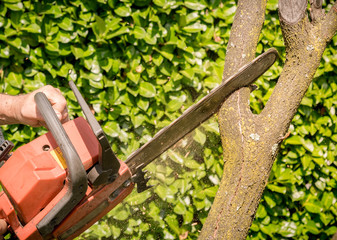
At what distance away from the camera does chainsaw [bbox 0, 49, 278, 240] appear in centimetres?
123

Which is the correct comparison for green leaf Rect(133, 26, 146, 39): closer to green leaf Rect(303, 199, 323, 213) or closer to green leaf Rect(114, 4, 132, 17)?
green leaf Rect(114, 4, 132, 17)

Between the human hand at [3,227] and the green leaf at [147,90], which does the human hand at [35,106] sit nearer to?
the human hand at [3,227]

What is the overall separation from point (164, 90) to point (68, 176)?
49.2 inches

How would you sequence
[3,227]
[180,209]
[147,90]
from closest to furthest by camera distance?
1. [3,227]
2. [147,90]
3. [180,209]

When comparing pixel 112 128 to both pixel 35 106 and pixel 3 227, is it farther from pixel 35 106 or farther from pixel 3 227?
pixel 3 227

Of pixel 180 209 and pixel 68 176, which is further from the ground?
pixel 68 176

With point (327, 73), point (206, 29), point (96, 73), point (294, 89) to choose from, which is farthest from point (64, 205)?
point (327, 73)

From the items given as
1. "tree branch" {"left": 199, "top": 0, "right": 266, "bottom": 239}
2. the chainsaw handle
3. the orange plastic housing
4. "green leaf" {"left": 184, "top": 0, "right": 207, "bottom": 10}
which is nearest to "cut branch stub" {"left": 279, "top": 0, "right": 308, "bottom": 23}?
"tree branch" {"left": 199, "top": 0, "right": 266, "bottom": 239}

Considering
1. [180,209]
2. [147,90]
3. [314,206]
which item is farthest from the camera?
[314,206]

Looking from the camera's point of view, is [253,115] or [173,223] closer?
[253,115]

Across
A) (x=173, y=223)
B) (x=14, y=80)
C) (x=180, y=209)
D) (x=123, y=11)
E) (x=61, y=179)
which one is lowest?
(x=173, y=223)

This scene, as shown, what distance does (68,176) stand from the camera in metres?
1.24

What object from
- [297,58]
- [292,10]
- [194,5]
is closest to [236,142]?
[297,58]

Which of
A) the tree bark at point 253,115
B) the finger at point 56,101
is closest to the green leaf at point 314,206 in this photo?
the tree bark at point 253,115
